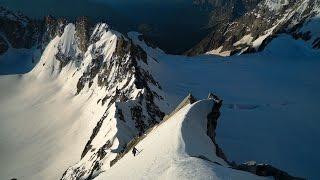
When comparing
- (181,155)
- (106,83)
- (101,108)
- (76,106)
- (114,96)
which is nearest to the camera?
(181,155)

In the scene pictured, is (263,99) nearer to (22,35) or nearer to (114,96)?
(114,96)

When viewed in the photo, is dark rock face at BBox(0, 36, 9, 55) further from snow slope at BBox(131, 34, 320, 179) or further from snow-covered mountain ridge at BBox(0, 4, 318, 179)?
snow slope at BBox(131, 34, 320, 179)

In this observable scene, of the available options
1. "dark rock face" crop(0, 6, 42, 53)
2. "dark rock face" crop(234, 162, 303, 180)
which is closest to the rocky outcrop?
"dark rock face" crop(234, 162, 303, 180)

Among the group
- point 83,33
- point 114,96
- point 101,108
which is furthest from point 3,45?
point 114,96

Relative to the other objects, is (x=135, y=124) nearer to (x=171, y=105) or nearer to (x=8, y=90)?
(x=171, y=105)

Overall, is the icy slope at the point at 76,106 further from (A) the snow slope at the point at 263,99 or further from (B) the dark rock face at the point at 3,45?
(B) the dark rock face at the point at 3,45

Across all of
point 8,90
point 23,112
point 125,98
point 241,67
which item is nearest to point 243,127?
point 125,98
